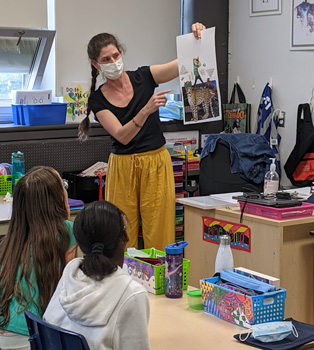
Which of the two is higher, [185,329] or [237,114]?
[237,114]

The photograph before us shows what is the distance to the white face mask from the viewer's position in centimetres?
396

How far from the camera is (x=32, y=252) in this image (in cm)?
233

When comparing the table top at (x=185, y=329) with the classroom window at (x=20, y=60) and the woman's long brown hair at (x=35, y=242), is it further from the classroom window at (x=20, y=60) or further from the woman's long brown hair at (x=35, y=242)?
the classroom window at (x=20, y=60)

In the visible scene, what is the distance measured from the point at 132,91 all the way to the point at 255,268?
4.48 ft

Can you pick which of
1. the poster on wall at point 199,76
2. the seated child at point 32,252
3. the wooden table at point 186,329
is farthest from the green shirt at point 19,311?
the poster on wall at point 199,76

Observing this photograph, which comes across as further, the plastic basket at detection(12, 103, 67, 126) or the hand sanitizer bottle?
the plastic basket at detection(12, 103, 67, 126)

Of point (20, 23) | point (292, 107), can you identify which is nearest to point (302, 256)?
point (292, 107)

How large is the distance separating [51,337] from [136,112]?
7.63 ft

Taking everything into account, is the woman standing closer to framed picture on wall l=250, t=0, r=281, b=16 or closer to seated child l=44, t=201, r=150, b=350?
framed picture on wall l=250, t=0, r=281, b=16

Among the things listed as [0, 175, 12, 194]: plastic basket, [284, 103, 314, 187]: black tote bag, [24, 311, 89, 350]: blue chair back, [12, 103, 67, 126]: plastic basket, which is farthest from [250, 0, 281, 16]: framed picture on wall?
[24, 311, 89, 350]: blue chair back

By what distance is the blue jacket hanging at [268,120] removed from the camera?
219 inches

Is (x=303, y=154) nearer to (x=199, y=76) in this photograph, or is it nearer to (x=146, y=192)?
(x=199, y=76)

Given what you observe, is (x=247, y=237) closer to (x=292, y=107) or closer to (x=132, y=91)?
(x=132, y=91)

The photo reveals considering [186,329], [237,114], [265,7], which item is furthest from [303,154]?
[186,329]
